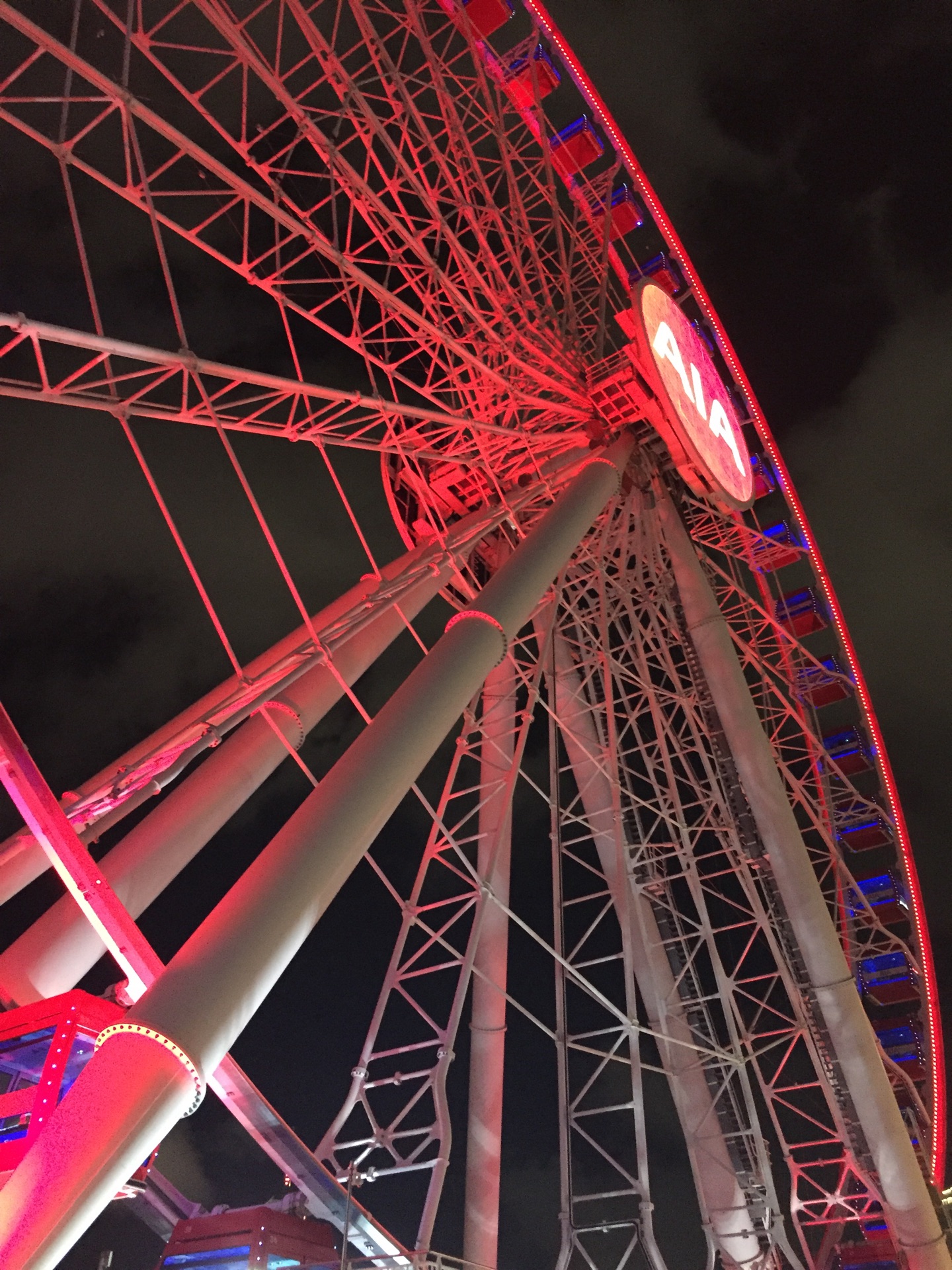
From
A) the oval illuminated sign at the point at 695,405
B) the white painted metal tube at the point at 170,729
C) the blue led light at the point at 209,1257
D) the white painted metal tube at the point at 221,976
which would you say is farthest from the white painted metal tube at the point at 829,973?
the blue led light at the point at 209,1257

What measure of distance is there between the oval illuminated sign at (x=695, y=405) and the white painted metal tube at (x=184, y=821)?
4.26m

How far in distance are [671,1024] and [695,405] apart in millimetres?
9933

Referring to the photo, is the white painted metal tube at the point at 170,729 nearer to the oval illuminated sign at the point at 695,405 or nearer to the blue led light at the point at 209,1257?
the blue led light at the point at 209,1257

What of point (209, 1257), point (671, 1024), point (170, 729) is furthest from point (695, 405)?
point (209, 1257)

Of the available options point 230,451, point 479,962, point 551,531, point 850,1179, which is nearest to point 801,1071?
point 850,1179

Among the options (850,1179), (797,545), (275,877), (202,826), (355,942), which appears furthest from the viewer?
(355,942)

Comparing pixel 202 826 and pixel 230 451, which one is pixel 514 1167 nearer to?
pixel 202 826

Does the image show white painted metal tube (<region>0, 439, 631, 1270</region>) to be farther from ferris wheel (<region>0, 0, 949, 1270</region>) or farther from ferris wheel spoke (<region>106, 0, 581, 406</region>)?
ferris wheel spoke (<region>106, 0, 581, 406</region>)

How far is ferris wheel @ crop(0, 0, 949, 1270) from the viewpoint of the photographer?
599cm

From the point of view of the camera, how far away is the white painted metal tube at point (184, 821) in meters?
7.88

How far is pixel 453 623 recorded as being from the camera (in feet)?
30.0

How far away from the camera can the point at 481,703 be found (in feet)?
58.6

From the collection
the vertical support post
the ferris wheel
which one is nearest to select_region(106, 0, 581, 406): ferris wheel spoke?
the ferris wheel

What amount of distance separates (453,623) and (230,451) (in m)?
2.67
